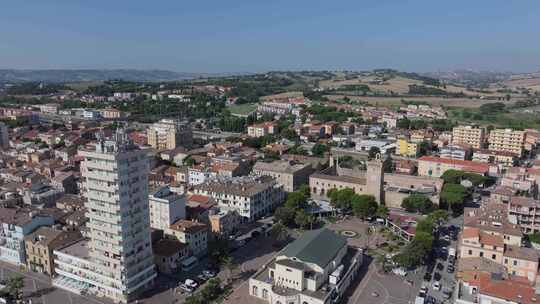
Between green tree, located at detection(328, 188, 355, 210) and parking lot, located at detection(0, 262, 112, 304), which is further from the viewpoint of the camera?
green tree, located at detection(328, 188, 355, 210)

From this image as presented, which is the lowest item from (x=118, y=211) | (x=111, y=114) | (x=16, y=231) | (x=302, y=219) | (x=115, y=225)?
(x=302, y=219)

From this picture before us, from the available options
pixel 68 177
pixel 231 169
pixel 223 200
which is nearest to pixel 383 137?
pixel 231 169

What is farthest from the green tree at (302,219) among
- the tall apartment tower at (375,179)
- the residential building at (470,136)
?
the residential building at (470,136)

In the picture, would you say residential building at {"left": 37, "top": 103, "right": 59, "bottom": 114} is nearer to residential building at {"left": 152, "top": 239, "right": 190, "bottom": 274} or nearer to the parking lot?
the parking lot

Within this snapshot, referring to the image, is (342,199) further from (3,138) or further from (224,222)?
(3,138)

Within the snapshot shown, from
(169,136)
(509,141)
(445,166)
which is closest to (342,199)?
(445,166)

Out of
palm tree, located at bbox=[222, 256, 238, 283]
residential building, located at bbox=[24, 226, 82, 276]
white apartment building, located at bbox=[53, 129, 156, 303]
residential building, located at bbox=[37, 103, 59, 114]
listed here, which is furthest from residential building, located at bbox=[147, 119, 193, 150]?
residential building, located at bbox=[37, 103, 59, 114]

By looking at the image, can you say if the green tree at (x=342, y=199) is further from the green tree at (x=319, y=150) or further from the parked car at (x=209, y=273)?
the green tree at (x=319, y=150)
